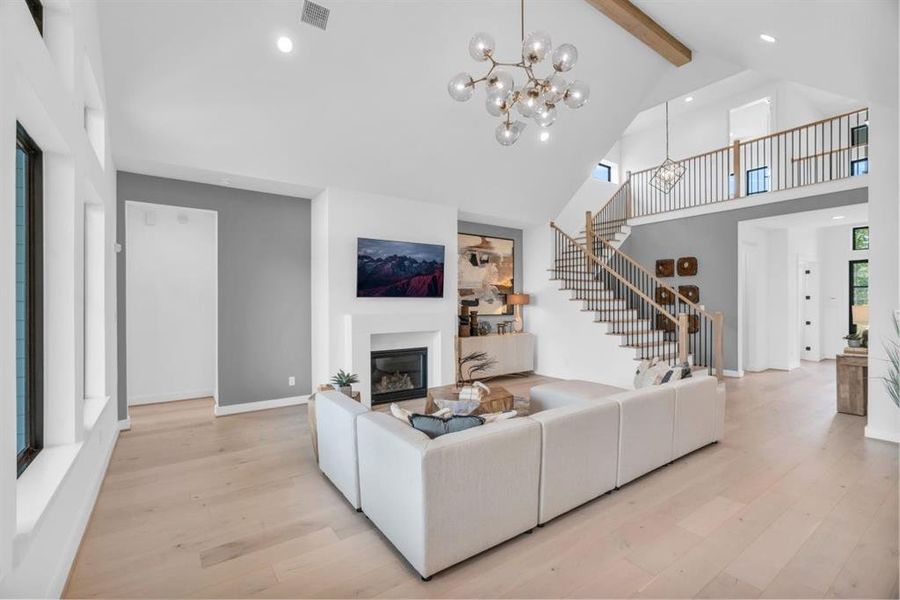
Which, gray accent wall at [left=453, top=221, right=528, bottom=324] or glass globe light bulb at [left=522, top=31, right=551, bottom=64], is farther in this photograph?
gray accent wall at [left=453, top=221, right=528, bottom=324]

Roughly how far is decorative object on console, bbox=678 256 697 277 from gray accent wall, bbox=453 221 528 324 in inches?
116

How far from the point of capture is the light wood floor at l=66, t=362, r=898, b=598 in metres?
1.97

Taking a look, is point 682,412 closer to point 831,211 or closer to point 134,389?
point 831,211

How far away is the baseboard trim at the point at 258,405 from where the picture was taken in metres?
4.89

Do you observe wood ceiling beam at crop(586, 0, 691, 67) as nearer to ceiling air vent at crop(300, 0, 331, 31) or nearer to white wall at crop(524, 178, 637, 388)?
ceiling air vent at crop(300, 0, 331, 31)

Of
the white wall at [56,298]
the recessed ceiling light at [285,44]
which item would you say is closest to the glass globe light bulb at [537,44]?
the recessed ceiling light at [285,44]

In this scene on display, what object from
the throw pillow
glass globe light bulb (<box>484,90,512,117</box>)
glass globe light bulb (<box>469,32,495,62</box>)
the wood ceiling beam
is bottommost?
the throw pillow

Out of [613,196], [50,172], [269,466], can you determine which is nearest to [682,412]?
[269,466]

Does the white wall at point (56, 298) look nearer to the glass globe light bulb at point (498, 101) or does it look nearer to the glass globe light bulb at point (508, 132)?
the glass globe light bulb at point (498, 101)

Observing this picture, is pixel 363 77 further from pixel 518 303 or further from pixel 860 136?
pixel 860 136

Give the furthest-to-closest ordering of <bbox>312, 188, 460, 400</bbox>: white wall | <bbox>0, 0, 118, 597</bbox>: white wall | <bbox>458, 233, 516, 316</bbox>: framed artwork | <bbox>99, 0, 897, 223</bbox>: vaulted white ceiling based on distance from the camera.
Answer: <bbox>458, 233, 516, 316</bbox>: framed artwork → <bbox>312, 188, 460, 400</bbox>: white wall → <bbox>99, 0, 897, 223</bbox>: vaulted white ceiling → <bbox>0, 0, 118, 597</bbox>: white wall

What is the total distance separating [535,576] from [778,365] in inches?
313

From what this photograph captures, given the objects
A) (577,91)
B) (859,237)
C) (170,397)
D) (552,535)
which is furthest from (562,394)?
(859,237)

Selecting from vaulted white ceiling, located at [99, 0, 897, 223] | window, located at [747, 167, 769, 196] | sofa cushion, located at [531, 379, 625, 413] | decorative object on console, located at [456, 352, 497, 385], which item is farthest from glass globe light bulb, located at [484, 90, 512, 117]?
window, located at [747, 167, 769, 196]
